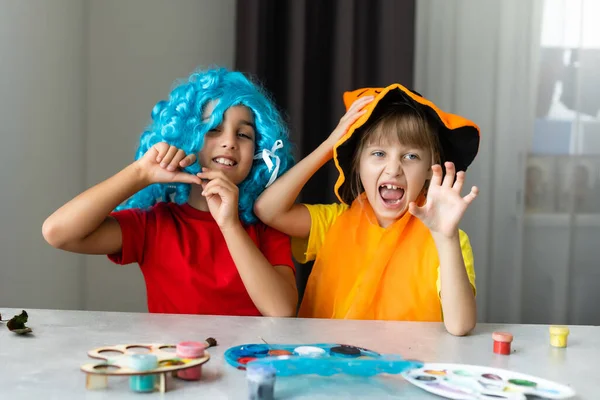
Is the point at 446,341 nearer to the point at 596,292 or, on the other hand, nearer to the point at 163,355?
the point at 163,355

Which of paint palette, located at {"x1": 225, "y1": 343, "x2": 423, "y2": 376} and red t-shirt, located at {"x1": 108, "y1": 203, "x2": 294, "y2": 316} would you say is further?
red t-shirt, located at {"x1": 108, "y1": 203, "x2": 294, "y2": 316}

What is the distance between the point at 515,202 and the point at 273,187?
4.13 feet

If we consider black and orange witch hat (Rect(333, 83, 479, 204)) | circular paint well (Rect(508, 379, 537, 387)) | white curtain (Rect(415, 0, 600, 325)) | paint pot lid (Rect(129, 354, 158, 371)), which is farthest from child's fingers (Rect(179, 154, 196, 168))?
white curtain (Rect(415, 0, 600, 325))

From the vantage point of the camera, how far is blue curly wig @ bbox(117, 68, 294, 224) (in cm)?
152

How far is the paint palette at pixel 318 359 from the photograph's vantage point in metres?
0.82

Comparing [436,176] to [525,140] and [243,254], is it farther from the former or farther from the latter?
[525,140]

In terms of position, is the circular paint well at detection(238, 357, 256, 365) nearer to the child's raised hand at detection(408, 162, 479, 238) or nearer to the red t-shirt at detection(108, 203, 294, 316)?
the child's raised hand at detection(408, 162, 479, 238)

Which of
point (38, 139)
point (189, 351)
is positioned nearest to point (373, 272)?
point (189, 351)

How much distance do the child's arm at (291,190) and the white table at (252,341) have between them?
1.41 feet

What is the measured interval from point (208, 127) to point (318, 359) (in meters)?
0.79

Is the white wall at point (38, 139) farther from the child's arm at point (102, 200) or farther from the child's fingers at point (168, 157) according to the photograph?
the child's fingers at point (168, 157)

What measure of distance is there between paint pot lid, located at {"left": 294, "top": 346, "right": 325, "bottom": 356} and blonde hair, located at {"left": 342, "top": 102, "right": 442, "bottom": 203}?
718mm

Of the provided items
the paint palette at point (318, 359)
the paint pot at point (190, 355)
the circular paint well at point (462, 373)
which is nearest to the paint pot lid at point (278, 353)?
Answer: the paint palette at point (318, 359)

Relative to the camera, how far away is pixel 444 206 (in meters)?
1.16
